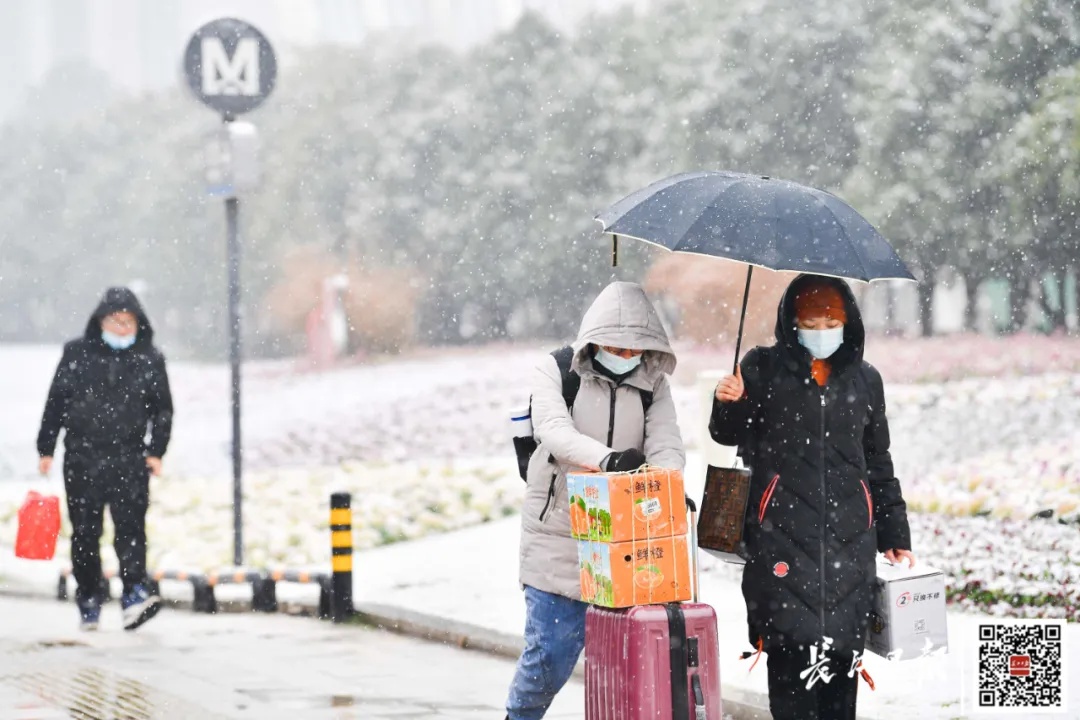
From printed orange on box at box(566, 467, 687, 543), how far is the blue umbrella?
1.94 feet

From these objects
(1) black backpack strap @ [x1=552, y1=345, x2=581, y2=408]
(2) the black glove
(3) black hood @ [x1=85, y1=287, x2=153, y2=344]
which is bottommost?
(2) the black glove

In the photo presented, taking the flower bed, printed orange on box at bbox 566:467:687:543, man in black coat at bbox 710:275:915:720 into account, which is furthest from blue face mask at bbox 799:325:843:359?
the flower bed

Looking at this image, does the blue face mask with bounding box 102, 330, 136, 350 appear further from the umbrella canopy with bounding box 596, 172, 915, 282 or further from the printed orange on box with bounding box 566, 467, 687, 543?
the printed orange on box with bounding box 566, 467, 687, 543

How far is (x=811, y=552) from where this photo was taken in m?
5.35

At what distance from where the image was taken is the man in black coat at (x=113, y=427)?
9586 mm

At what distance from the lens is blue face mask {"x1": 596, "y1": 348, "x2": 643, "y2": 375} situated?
5.40 metres

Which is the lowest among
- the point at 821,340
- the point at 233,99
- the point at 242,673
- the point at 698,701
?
the point at 242,673

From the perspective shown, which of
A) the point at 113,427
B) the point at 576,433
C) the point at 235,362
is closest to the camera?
the point at 576,433

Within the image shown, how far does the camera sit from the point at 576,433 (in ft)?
17.3

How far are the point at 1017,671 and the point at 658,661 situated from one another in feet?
8.63

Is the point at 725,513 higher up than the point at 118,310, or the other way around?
the point at 118,310

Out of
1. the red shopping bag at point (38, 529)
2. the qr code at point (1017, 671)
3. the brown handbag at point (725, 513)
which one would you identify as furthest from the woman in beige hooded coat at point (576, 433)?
the red shopping bag at point (38, 529)

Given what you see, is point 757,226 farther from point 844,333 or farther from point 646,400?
point 646,400

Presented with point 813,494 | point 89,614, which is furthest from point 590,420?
point 89,614
